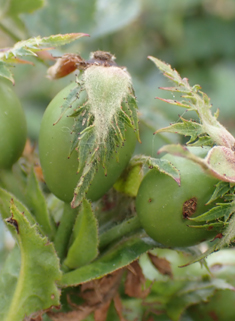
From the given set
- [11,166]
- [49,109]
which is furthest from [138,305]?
[49,109]

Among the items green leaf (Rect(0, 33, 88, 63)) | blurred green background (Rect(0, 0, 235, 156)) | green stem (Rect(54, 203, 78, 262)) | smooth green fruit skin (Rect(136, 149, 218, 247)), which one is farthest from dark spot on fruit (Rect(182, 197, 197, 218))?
blurred green background (Rect(0, 0, 235, 156))

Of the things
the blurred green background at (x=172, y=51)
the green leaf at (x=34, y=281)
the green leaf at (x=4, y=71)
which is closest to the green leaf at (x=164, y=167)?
the green leaf at (x=34, y=281)

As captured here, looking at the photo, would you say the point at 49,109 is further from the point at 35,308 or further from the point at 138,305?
the point at 138,305

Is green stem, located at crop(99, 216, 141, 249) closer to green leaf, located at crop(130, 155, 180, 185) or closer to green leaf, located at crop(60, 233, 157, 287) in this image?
green leaf, located at crop(60, 233, 157, 287)

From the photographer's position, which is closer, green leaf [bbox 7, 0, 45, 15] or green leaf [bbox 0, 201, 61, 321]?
green leaf [bbox 0, 201, 61, 321]

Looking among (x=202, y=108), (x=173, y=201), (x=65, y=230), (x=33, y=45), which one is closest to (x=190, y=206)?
(x=173, y=201)

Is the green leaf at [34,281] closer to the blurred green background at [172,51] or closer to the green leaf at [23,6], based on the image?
the green leaf at [23,6]
